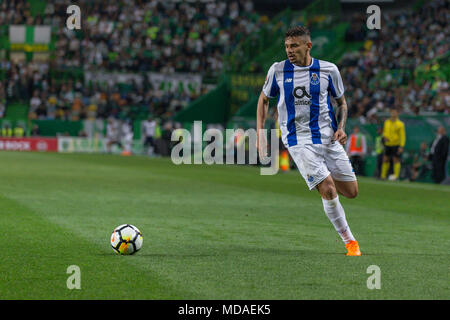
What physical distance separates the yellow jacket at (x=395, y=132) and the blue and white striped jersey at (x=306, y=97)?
14.5m

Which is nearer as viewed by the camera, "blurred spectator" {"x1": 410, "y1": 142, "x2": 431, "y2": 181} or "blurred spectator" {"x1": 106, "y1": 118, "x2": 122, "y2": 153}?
"blurred spectator" {"x1": 410, "y1": 142, "x2": 431, "y2": 181}

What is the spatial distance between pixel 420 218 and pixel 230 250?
199 inches

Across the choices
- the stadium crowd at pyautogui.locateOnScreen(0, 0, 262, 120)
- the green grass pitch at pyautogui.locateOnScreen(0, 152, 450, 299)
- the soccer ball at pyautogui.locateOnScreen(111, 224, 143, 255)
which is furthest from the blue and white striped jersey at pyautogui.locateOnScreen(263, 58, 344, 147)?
the stadium crowd at pyautogui.locateOnScreen(0, 0, 262, 120)

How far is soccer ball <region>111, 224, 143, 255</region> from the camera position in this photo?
7.84 meters

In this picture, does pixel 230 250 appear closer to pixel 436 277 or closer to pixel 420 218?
pixel 436 277

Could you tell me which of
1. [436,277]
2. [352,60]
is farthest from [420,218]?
[352,60]

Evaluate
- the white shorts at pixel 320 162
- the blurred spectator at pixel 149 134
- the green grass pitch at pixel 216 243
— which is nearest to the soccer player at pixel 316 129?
the white shorts at pixel 320 162

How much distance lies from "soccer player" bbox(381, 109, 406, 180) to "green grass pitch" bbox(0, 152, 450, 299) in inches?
188

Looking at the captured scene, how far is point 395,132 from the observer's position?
22469mm

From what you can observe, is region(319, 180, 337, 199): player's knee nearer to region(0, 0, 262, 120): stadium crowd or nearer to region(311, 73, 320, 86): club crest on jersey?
region(311, 73, 320, 86): club crest on jersey

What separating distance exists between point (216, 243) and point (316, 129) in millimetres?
1807

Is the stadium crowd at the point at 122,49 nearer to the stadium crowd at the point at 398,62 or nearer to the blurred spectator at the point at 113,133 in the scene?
the blurred spectator at the point at 113,133

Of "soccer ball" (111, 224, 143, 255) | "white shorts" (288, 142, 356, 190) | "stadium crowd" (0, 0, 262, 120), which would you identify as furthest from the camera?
"stadium crowd" (0, 0, 262, 120)

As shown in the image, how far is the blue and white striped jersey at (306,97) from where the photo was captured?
816 centimetres
